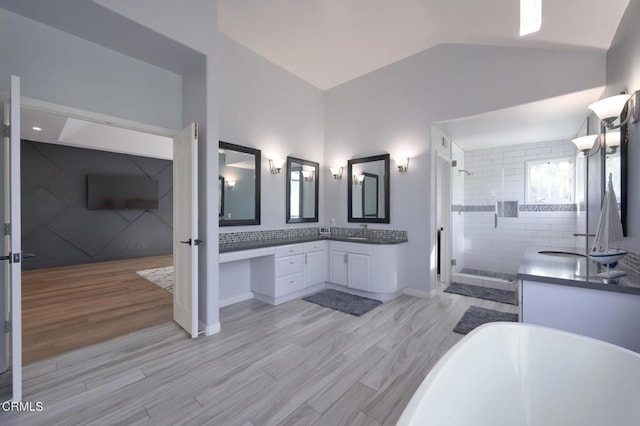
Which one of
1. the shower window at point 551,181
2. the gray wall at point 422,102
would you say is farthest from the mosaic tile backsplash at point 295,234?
the shower window at point 551,181

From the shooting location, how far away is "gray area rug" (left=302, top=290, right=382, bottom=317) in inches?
133

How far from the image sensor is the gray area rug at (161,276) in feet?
14.8

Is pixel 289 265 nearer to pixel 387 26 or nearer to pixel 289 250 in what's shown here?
pixel 289 250

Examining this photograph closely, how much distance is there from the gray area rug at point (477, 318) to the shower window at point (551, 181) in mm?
2805

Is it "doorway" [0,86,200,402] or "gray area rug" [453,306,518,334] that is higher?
"doorway" [0,86,200,402]

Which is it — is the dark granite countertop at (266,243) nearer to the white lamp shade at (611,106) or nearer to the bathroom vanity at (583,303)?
the bathroom vanity at (583,303)

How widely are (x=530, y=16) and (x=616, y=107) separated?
1351 mm

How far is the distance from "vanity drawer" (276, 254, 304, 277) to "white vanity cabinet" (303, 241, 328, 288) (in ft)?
0.32

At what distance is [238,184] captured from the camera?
3.60 meters

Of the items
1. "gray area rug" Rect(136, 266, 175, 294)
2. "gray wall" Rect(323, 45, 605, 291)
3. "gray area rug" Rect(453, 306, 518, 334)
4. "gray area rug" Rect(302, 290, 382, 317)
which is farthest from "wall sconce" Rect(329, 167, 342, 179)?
"gray area rug" Rect(136, 266, 175, 294)

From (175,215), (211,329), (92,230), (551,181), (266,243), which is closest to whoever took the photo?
(211,329)

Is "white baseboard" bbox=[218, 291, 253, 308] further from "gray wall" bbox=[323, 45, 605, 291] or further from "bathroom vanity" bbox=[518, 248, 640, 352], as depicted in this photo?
"bathroom vanity" bbox=[518, 248, 640, 352]

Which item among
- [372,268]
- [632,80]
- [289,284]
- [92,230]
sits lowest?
[289,284]

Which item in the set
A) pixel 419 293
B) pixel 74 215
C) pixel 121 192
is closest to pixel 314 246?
pixel 419 293
